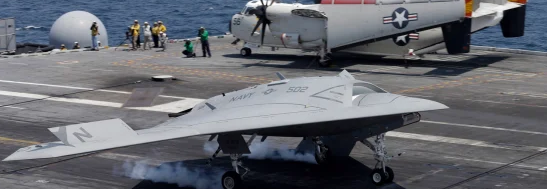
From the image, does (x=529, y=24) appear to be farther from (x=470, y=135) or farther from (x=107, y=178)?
(x=107, y=178)

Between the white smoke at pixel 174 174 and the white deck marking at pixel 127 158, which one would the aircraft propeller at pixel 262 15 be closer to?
the white deck marking at pixel 127 158

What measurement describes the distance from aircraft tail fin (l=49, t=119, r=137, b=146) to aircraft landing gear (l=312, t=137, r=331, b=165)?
6354 mm

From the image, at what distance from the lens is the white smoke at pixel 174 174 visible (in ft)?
78.8

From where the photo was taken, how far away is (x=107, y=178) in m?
25.1

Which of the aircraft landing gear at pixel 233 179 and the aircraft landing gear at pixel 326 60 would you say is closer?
the aircraft landing gear at pixel 233 179

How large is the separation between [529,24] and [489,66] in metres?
52.9

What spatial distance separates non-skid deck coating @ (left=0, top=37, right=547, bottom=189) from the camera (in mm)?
24953

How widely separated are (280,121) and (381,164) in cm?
330

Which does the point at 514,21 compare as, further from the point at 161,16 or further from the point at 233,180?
the point at 161,16

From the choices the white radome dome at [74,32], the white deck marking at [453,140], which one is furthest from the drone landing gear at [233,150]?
the white radome dome at [74,32]

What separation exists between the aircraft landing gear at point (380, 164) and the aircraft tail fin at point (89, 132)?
6508mm

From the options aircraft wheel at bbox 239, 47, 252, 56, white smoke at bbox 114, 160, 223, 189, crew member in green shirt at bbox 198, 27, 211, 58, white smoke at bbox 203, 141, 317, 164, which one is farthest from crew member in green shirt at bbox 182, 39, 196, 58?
white smoke at bbox 114, 160, 223, 189

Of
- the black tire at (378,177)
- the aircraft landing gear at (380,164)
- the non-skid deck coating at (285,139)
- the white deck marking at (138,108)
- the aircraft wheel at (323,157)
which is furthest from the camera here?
the white deck marking at (138,108)

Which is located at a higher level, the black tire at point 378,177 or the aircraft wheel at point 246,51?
the black tire at point 378,177
